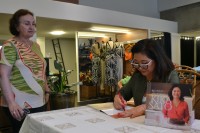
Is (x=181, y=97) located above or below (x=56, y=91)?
above

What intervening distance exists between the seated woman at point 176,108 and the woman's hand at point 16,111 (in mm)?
884

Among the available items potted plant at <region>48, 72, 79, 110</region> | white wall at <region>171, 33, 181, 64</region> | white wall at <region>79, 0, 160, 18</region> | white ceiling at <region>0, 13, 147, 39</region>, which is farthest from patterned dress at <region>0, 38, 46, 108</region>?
white wall at <region>171, 33, 181, 64</region>

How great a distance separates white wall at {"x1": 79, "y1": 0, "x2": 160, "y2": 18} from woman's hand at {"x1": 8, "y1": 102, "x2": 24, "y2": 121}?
13.8 feet

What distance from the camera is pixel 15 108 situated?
1364mm

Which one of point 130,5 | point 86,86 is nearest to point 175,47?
point 130,5

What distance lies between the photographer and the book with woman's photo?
92cm

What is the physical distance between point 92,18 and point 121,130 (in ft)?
9.76

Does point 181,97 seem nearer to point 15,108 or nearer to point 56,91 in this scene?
point 15,108

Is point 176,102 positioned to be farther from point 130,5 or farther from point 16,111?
point 130,5

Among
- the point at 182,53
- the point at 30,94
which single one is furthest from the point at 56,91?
the point at 182,53

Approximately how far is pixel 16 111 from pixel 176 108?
3.09 ft

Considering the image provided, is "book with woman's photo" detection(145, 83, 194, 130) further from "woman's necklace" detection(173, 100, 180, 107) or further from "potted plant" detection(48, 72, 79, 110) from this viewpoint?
"potted plant" detection(48, 72, 79, 110)

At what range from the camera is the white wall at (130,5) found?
5.46 m

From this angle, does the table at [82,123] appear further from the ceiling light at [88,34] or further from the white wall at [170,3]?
the white wall at [170,3]
